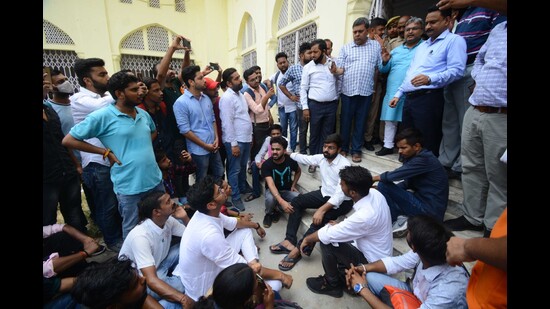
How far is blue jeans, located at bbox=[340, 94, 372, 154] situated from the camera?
3371 mm

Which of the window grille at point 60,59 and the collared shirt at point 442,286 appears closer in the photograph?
the collared shirt at point 442,286

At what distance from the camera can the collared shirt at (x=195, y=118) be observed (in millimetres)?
2885

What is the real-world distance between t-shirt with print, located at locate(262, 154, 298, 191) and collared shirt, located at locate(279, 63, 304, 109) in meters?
1.29

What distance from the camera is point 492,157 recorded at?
71.7 inches

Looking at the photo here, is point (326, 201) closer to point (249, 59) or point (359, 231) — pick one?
point (359, 231)

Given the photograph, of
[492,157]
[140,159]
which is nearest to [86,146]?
[140,159]

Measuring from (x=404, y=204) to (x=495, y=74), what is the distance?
1264mm

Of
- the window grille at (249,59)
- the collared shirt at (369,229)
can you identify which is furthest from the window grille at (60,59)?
the collared shirt at (369,229)

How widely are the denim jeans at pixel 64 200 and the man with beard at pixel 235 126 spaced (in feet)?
5.78

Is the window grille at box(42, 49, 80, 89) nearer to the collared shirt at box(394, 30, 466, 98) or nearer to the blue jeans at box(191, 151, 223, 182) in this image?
the blue jeans at box(191, 151, 223, 182)

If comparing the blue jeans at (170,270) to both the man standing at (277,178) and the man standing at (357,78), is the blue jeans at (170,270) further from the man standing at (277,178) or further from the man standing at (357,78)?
the man standing at (357,78)

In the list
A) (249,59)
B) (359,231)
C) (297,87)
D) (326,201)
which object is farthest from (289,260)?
(249,59)

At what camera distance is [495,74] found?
1.75 metres

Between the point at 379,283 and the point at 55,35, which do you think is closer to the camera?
the point at 379,283
